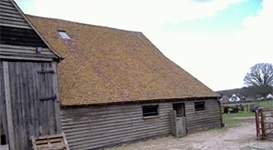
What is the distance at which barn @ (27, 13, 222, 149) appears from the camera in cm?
1408

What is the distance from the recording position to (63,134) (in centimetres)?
1220

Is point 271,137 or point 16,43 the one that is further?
point 271,137

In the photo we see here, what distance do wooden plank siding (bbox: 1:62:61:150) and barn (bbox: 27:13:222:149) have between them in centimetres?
107

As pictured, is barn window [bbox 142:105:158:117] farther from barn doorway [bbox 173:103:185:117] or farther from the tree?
the tree

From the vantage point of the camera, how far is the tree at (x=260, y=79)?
6303 centimetres

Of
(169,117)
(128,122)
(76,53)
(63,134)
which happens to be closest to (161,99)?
(169,117)

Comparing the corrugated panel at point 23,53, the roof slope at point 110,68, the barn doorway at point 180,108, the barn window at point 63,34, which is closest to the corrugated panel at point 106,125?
the roof slope at point 110,68

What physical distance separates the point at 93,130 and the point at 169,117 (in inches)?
223

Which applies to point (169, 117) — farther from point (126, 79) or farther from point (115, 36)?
point (115, 36)

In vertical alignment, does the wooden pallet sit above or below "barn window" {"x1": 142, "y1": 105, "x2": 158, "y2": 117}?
below

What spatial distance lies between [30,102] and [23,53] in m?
1.97

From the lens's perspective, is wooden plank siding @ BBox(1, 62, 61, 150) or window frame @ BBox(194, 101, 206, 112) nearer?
wooden plank siding @ BBox(1, 62, 61, 150)

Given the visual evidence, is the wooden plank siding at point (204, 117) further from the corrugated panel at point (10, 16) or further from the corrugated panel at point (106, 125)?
the corrugated panel at point (10, 16)

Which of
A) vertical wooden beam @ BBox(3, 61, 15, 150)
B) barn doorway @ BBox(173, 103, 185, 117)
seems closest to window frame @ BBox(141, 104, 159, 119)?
barn doorway @ BBox(173, 103, 185, 117)
